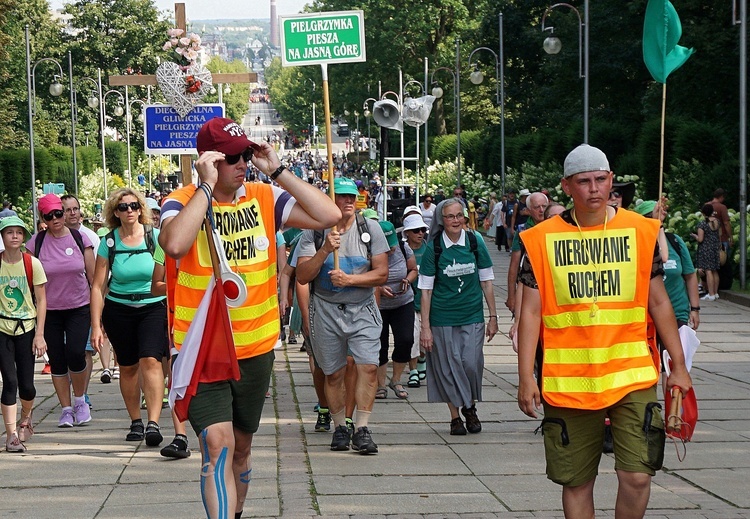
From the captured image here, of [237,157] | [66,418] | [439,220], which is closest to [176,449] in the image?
[66,418]

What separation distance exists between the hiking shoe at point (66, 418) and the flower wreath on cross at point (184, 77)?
5.80 meters

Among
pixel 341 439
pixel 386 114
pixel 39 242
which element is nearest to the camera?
pixel 341 439

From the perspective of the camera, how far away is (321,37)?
363 inches

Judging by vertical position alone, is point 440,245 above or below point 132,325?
above

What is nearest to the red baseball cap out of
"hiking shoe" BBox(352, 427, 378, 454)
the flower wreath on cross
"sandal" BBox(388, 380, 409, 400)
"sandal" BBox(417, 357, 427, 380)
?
"hiking shoe" BBox(352, 427, 378, 454)

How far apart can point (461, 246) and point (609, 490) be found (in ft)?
9.38

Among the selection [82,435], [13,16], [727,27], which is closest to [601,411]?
[82,435]

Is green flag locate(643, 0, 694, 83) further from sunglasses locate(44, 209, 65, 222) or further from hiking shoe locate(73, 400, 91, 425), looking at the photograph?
hiking shoe locate(73, 400, 91, 425)

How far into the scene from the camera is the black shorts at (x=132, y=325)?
30.3 ft

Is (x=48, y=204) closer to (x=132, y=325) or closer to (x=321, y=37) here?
(x=132, y=325)

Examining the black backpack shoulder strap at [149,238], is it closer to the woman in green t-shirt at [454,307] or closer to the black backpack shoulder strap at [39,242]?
the black backpack shoulder strap at [39,242]

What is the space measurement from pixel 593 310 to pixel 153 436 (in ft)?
15.4

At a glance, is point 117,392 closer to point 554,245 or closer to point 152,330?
point 152,330

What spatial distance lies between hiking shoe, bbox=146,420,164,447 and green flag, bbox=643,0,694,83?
4192 millimetres
